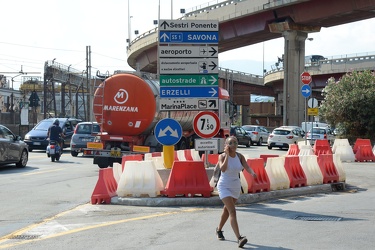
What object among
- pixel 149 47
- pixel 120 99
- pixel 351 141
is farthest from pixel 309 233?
pixel 149 47

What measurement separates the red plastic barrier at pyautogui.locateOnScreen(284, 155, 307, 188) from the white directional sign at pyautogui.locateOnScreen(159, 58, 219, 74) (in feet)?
9.65

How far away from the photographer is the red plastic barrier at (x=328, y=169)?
16.6m

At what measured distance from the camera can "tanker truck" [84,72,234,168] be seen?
21.5m

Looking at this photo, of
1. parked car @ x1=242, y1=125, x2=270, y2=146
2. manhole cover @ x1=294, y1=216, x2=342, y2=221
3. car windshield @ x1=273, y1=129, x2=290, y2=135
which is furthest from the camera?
parked car @ x1=242, y1=125, x2=270, y2=146

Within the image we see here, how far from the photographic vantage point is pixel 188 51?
579 inches

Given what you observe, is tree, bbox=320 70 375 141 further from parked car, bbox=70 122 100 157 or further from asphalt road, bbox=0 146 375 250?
asphalt road, bbox=0 146 375 250

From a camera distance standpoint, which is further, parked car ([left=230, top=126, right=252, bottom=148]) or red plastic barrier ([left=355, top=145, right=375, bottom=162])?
parked car ([left=230, top=126, right=252, bottom=148])

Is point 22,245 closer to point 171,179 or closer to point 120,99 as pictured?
point 171,179

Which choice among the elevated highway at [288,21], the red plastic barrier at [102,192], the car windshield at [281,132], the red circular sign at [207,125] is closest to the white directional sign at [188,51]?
the red circular sign at [207,125]

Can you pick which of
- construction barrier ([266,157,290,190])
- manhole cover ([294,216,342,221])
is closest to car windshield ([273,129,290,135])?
construction barrier ([266,157,290,190])

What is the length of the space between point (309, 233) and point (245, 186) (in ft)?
13.1

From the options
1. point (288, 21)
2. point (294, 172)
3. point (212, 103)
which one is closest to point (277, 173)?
point (294, 172)

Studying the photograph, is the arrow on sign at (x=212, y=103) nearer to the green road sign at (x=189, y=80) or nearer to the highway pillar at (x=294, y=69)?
the green road sign at (x=189, y=80)

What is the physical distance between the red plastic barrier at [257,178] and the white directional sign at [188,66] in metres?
2.38
